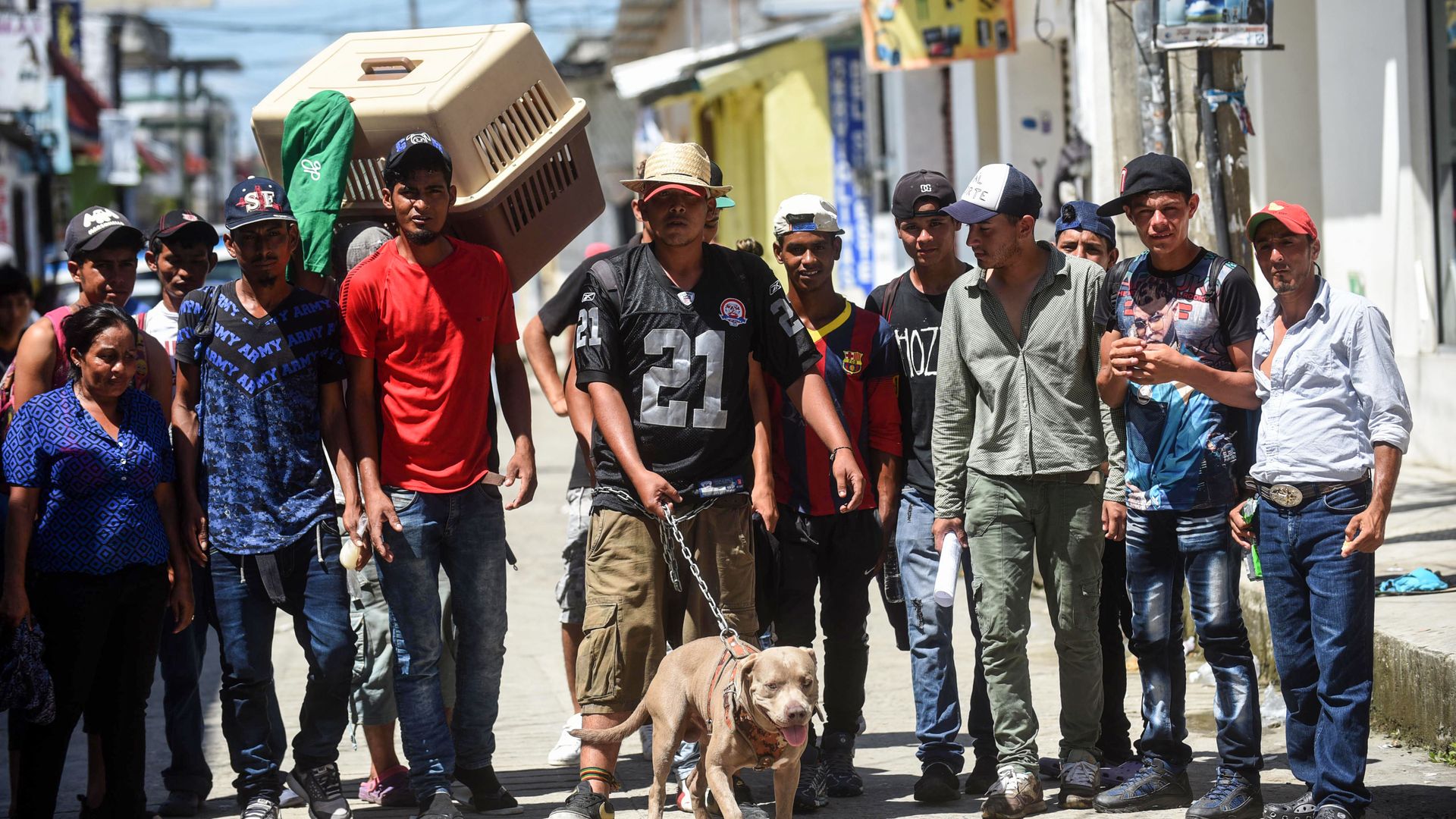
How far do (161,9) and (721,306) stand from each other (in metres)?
47.2

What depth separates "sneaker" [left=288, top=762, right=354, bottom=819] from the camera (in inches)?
220

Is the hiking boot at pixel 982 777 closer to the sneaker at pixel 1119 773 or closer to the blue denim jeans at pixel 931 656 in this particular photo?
the blue denim jeans at pixel 931 656

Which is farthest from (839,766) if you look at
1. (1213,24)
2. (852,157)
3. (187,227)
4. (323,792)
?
(852,157)

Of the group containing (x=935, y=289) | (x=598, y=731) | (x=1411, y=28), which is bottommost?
(x=598, y=731)

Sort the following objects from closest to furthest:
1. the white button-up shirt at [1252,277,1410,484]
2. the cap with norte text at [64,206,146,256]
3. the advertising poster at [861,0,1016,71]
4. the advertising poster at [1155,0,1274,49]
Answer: the white button-up shirt at [1252,277,1410,484] → the cap with norte text at [64,206,146,256] → the advertising poster at [1155,0,1274,49] → the advertising poster at [861,0,1016,71]

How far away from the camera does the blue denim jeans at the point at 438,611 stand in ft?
18.0

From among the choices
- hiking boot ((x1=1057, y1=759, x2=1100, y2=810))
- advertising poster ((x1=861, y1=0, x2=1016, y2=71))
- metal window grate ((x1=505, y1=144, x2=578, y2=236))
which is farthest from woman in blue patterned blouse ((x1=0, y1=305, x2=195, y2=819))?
advertising poster ((x1=861, y1=0, x2=1016, y2=71))

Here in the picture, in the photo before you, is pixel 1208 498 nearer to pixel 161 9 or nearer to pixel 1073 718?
pixel 1073 718

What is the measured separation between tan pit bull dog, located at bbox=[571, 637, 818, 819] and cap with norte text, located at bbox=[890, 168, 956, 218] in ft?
5.99

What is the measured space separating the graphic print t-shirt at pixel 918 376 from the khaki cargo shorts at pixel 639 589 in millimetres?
847

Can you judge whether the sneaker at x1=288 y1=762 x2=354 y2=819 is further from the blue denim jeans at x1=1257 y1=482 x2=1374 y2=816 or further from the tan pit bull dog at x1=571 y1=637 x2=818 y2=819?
the blue denim jeans at x1=1257 y1=482 x2=1374 y2=816

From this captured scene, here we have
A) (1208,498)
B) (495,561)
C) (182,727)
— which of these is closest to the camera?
(1208,498)

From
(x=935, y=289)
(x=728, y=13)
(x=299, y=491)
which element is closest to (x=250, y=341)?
(x=299, y=491)

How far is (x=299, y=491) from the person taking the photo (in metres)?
5.48
